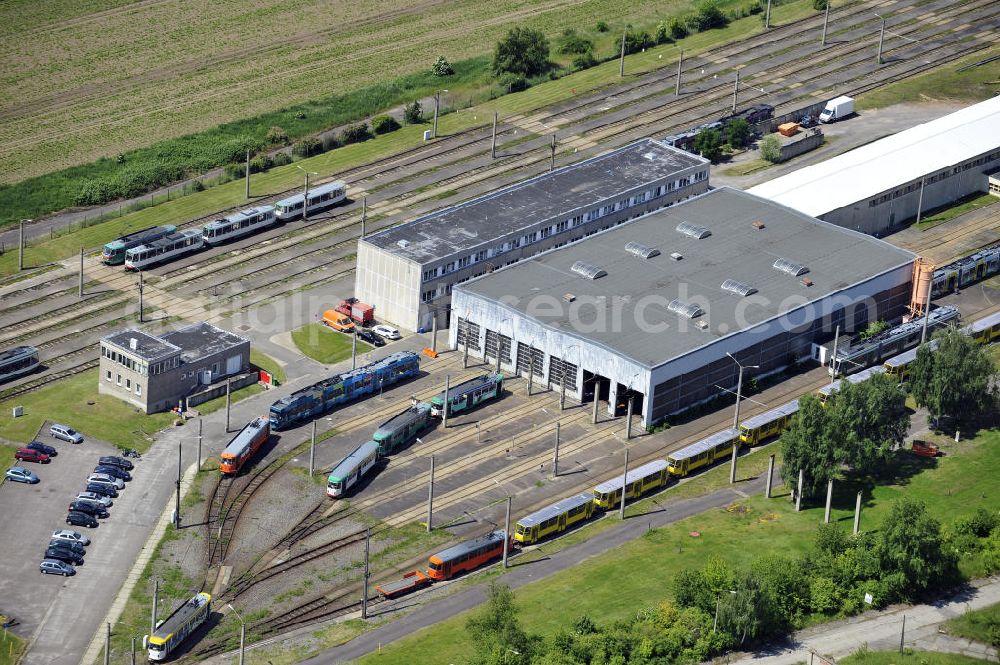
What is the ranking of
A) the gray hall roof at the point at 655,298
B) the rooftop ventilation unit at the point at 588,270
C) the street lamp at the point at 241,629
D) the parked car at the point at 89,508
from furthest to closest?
1. the rooftop ventilation unit at the point at 588,270
2. the gray hall roof at the point at 655,298
3. the parked car at the point at 89,508
4. the street lamp at the point at 241,629

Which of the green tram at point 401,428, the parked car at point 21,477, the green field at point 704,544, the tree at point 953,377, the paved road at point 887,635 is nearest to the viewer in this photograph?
the paved road at point 887,635

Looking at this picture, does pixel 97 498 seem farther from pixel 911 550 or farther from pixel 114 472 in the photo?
pixel 911 550

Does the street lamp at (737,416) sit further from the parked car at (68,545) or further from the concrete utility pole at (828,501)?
the parked car at (68,545)

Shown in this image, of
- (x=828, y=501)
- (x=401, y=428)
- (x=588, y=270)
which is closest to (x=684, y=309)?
(x=588, y=270)

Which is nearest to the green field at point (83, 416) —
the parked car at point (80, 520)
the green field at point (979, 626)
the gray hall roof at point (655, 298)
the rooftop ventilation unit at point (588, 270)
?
the parked car at point (80, 520)

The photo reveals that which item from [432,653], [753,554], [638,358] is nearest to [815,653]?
[753,554]

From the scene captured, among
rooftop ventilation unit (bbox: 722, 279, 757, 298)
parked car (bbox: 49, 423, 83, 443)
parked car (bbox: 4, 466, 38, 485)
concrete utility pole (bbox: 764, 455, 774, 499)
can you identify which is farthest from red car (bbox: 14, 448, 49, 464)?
rooftop ventilation unit (bbox: 722, 279, 757, 298)
